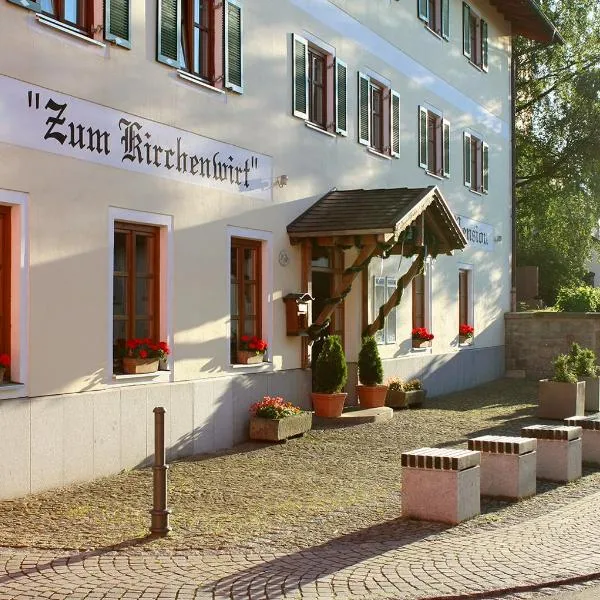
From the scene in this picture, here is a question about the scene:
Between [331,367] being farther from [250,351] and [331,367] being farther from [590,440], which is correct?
[590,440]

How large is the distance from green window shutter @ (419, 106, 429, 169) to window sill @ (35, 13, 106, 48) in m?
10.1

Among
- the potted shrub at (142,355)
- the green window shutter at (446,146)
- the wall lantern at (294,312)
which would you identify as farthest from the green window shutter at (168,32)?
the green window shutter at (446,146)

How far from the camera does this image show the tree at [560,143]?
34.3 m

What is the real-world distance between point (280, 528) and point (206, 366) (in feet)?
15.7

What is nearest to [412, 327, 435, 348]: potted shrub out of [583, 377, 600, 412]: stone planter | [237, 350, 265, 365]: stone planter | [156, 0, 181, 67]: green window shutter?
[583, 377, 600, 412]: stone planter

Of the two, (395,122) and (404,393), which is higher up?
(395,122)

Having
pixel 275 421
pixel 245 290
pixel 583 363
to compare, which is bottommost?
pixel 275 421

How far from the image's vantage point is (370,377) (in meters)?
16.2

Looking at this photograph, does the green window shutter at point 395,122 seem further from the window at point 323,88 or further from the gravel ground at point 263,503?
the gravel ground at point 263,503

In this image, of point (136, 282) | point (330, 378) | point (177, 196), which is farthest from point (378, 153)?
point (136, 282)

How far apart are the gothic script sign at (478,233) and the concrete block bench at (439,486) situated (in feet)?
46.0

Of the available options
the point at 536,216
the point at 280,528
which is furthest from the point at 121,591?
the point at 536,216

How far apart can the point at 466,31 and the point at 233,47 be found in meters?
11.1

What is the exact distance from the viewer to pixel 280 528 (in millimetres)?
8016
